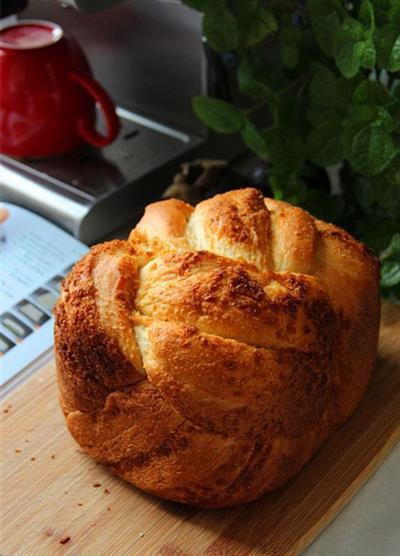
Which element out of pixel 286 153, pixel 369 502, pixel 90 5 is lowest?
pixel 369 502

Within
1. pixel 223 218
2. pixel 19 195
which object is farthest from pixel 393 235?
pixel 19 195

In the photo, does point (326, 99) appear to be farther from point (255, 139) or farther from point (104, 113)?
point (104, 113)

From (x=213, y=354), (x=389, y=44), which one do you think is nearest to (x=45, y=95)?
(x=389, y=44)

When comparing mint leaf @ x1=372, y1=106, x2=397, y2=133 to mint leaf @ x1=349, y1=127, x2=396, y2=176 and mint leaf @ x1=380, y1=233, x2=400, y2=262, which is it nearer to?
mint leaf @ x1=349, y1=127, x2=396, y2=176

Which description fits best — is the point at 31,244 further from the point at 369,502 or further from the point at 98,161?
the point at 369,502

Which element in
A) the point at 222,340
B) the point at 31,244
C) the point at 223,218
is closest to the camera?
the point at 222,340

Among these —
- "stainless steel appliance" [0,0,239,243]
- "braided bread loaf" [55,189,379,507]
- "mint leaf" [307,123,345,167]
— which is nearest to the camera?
"braided bread loaf" [55,189,379,507]

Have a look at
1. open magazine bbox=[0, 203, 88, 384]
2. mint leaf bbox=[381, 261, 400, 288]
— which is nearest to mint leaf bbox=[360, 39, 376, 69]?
mint leaf bbox=[381, 261, 400, 288]
